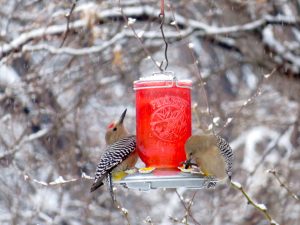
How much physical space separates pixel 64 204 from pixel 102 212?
0.63 metres

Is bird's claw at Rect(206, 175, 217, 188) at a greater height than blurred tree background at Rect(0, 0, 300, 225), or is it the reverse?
bird's claw at Rect(206, 175, 217, 188)

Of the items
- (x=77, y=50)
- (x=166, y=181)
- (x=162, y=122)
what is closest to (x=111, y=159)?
(x=162, y=122)

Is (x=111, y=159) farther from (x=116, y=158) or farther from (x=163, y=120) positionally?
(x=163, y=120)

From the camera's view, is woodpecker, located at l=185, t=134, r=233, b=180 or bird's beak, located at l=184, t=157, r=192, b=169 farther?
bird's beak, located at l=184, t=157, r=192, b=169

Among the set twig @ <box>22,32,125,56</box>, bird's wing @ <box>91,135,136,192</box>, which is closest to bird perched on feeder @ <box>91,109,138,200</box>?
bird's wing @ <box>91,135,136,192</box>

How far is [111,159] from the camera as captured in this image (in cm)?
606

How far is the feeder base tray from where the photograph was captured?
567 centimetres

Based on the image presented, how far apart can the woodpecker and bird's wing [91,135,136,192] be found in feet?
1.49

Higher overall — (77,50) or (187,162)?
(187,162)

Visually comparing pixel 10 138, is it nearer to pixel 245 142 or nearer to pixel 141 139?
pixel 245 142

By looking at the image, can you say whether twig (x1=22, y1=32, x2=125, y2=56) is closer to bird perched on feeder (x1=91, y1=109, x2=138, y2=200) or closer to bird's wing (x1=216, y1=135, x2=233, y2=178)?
bird perched on feeder (x1=91, y1=109, x2=138, y2=200)

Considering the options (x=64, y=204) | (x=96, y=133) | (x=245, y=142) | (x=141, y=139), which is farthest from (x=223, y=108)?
(x=141, y=139)

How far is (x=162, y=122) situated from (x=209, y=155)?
0.48 meters

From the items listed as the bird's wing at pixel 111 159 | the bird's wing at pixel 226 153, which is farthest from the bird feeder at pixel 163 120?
the bird's wing at pixel 226 153
